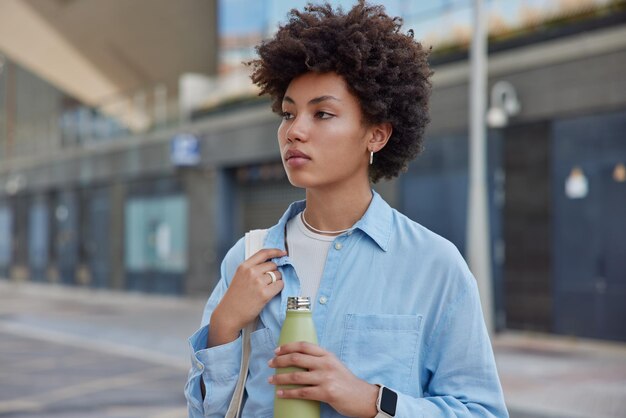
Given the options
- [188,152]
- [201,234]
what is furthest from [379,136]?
[188,152]

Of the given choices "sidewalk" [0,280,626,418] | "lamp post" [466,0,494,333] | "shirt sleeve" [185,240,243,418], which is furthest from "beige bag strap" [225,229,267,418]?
"lamp post" [466,0,494,333]

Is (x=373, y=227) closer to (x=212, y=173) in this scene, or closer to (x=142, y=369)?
(x=142, y=369)

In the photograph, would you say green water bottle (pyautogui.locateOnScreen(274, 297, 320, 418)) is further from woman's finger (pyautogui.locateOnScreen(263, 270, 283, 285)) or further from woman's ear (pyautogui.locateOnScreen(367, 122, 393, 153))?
woman's ear (pyautogui.locateOnScreen(367, 122, 393, 153))

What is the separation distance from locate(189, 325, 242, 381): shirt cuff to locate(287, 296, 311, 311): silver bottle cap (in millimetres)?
254

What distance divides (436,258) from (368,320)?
21 cm

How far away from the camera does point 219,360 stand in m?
1.97

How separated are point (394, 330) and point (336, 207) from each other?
0.34 m

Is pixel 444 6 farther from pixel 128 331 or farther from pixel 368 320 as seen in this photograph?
pixel 368 320

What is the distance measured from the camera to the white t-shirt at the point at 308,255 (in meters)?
1.99

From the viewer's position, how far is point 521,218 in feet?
46.3

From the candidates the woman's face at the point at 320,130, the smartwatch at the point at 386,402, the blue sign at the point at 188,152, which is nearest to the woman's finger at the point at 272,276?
Answer: the woman's face at the point at 320,130

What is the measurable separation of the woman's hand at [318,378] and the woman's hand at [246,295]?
200mm

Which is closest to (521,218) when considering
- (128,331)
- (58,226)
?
(128,331)

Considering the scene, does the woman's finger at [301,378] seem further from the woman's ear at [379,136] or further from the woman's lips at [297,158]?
the woman's ear at [379,136]
